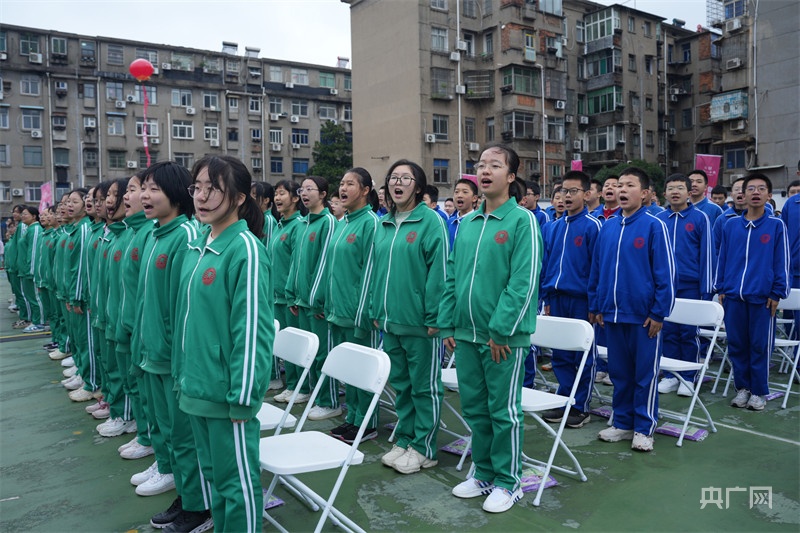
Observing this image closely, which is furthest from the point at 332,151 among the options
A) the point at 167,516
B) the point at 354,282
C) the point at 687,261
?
the point at 167,516

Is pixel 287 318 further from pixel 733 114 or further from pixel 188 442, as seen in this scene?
pixel 733 114

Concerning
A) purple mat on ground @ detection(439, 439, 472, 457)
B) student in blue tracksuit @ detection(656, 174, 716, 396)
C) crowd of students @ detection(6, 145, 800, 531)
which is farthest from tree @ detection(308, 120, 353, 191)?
purple mat on ground @ detection(439, 439, 472, 457)

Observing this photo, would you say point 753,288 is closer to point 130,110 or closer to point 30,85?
point 130,110

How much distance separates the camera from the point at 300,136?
35844mm

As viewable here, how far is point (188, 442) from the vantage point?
304 cm

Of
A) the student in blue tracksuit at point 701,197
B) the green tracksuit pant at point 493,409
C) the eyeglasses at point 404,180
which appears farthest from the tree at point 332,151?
the green tracksuit pant at point 493,409

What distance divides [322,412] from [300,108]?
3301cm

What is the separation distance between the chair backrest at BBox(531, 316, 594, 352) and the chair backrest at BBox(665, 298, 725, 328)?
1250 mm

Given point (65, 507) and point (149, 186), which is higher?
point (149, 186)

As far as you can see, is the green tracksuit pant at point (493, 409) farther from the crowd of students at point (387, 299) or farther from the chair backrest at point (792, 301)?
the chair backrest at point (792, 301)

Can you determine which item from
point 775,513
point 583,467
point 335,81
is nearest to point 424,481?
point 583,467

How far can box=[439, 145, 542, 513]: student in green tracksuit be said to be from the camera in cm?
328

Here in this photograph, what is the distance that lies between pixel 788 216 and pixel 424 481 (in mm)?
→ 5345

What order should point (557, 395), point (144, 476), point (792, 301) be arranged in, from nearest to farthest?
point (144, 476) < point (557, 395) < point (792, 301)
